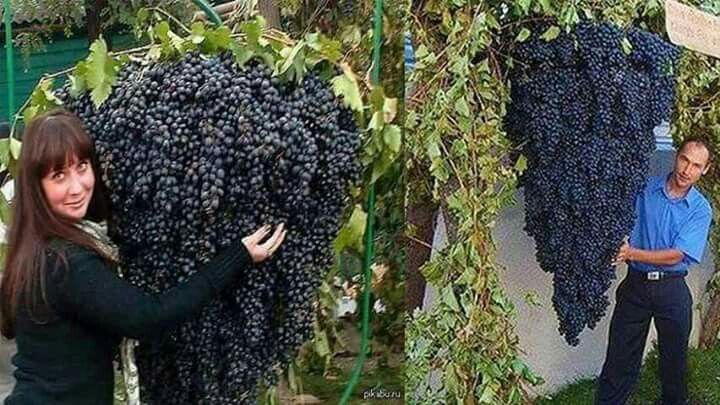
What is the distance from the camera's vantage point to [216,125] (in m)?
1.15

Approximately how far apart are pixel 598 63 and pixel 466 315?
1.87 ft

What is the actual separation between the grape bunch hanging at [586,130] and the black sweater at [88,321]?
0.97 meters

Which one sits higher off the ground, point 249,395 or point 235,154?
point 235,154

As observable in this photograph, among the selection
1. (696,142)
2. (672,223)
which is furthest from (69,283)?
(672,223)

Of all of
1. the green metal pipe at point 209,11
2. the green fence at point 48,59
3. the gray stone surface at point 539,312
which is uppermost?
the green fence at point 48,59

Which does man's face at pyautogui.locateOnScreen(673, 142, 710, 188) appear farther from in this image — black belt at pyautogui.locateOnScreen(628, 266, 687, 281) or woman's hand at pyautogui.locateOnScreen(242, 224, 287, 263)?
woman's hand at pyautogui.locateOnScreen(242, 224, 287, 263)

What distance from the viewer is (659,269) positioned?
9.99 feet

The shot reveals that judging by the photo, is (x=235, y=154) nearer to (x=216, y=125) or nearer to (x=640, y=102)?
(x=216, y=125)

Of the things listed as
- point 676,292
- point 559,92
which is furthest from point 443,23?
point 676,292

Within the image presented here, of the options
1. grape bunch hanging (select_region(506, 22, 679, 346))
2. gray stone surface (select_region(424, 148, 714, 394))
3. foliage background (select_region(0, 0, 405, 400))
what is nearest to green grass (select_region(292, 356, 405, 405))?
foliage background (select_region(0, 0, 405, 400))

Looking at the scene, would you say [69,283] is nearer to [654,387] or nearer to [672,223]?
[672,223]

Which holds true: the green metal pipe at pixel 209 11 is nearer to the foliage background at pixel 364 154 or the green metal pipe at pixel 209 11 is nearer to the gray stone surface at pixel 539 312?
the foliage background at pixel 364 154

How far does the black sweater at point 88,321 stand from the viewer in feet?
3.88

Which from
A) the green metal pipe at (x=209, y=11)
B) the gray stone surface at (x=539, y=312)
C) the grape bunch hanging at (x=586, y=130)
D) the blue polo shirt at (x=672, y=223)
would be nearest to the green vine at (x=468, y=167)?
the grape bunch hanging at (x=586, y=130)
